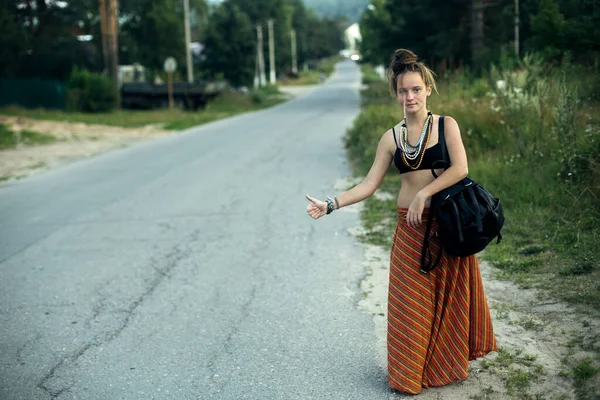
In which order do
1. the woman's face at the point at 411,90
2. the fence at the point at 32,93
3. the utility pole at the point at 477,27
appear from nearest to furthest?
the woman's face at the point at 411,90, the utility pole at the point at 477,27, the fence at the point at 32,93

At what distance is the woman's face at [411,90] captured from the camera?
3773 millimetres

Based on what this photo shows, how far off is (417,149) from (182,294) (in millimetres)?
2786

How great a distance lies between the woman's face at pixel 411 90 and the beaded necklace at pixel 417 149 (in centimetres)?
9

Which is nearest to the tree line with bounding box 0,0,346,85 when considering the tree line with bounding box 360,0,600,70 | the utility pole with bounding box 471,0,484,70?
the tree line with bounding box 360,0,600,70

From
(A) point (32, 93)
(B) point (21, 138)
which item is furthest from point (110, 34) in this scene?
(B) point (21, 138)

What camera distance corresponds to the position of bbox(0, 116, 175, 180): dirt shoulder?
1552 centimetres

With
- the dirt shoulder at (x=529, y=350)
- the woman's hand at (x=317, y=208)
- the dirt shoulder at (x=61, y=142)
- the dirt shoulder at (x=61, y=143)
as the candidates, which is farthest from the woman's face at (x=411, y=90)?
the dirt shoulder at (x=61, y=143)

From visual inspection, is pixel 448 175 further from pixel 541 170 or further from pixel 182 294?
pixel 541 170

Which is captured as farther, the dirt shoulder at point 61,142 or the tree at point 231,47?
the tree at point 231,47

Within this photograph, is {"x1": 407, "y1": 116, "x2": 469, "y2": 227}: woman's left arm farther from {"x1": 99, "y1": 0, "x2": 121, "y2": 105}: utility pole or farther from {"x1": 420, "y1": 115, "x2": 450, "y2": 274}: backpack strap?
{"x1": 99, "y1": 0, "x2": 121, "y2": 105}: utility pole

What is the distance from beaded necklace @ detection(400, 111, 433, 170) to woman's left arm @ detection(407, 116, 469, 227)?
86 millimetres

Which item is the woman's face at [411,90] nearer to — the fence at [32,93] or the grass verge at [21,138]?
the grass verge at [21,138]

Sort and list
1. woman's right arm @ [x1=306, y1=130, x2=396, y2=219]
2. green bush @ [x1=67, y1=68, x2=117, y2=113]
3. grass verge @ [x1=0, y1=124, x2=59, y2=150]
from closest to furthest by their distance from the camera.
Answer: woman's right arm @ [x1=306, y1=130, x2=396, y2=219], grass verge @ [x1=0, y1=124, x2=59, y2=150], green bush @ [x1=67, y1=68, x2=117, y2=113]

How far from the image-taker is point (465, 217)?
3.65m
